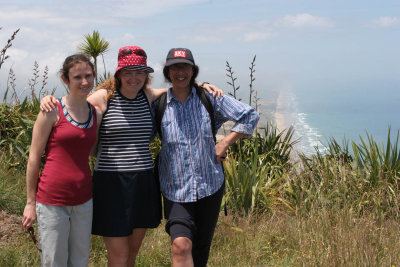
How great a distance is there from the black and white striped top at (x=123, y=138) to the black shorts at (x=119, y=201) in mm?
61

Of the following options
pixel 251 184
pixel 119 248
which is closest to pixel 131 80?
pixel 119 248

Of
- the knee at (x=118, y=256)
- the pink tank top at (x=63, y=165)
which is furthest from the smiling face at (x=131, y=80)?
the knee at (x=118, y=256)

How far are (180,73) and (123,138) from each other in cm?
61

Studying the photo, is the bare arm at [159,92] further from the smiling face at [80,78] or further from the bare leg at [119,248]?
the bare leg at [119,248]

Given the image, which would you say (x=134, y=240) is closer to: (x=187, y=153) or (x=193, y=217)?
(x=193, y=217)

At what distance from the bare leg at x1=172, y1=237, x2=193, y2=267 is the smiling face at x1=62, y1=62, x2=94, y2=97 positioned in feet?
3.78

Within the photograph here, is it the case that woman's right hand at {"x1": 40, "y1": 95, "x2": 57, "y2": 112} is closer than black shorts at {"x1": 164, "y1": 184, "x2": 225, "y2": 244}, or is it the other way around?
woman's right hand at {"x1": 40, "y1": 95, "x2": 57, "y2": 112}

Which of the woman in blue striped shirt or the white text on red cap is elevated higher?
the white text on red cap

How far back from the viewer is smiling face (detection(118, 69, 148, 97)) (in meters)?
3.01

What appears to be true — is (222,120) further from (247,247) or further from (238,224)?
(238,224)

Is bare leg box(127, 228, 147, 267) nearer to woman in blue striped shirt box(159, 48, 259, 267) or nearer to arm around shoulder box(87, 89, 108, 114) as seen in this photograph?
woman in blue striped shirt box(159, 48, 259, 267)

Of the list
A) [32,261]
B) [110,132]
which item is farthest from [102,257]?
[110,132]

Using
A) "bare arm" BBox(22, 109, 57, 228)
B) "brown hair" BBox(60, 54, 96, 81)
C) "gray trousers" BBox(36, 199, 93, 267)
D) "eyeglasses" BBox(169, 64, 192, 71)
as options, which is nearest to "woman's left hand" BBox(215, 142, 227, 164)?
"eyeglasses" BBox(169, 64, 192, 71)

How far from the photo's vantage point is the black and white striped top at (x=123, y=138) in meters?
2.94
